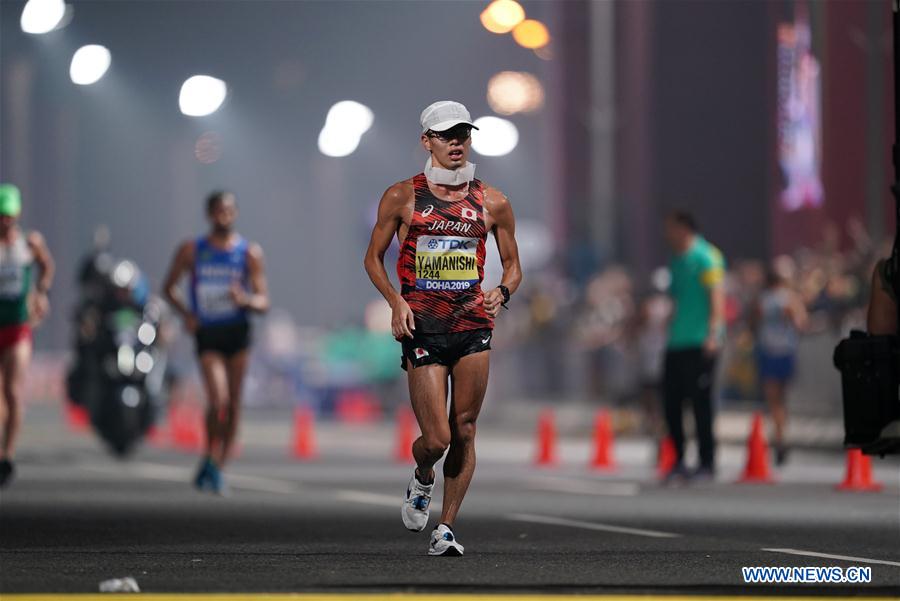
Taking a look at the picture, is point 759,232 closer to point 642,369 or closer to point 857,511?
point 642,369

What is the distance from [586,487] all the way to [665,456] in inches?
107

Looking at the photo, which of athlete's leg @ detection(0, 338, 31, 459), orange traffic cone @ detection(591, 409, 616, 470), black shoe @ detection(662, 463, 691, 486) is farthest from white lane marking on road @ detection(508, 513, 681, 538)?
orange traffic cone @ detection(591, 409, 616, 470)

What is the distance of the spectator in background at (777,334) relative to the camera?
20453 millimetres

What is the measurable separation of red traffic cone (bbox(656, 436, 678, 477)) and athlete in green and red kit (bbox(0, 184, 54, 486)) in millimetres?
5015

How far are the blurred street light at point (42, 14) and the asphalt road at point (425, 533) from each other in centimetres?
831

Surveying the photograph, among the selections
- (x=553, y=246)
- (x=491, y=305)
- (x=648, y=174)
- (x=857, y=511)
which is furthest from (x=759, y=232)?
(x=491, y=305)

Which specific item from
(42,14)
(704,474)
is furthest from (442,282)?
(42,14)

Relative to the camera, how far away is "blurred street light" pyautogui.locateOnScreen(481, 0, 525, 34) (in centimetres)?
3397

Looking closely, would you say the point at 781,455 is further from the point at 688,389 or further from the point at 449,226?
the point at 449,226

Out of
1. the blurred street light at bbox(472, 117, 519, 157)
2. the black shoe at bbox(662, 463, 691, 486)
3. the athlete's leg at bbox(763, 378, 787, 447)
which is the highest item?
the blurred street light at bbox(472, 117, 519, 157)

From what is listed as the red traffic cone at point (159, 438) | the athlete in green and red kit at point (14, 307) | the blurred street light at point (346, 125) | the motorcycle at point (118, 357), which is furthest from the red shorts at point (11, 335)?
the blurred street light at point (346, 125)

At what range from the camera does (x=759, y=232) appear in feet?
155

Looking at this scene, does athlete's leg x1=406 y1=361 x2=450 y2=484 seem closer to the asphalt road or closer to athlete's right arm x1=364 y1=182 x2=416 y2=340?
athlete's right arm x1=364 y1=182 x2=416 y2=340

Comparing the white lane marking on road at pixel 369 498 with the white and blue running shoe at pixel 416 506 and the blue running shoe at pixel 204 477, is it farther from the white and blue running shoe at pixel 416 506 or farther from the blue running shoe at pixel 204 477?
the white and blue running shoe at pixel 416 506
